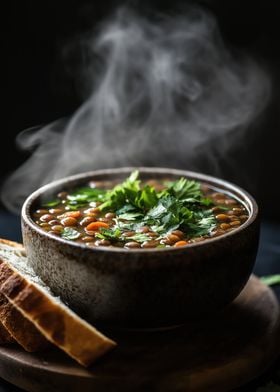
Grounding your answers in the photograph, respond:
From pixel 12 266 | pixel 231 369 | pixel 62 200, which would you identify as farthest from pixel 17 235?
pixel 231 369

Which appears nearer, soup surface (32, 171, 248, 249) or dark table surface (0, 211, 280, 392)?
dark table surface (0, 211, 280, 392)

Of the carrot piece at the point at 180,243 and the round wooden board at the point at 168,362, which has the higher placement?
the carrot piece at the point at 180,243

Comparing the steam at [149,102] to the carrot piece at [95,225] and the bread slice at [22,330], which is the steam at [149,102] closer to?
the carrot piece at [95,225]

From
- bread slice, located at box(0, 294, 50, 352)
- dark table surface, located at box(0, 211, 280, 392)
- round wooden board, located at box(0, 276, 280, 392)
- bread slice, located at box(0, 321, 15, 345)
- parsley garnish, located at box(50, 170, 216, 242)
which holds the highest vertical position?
parsley garnish, located at box(50, 170, 216, 242)

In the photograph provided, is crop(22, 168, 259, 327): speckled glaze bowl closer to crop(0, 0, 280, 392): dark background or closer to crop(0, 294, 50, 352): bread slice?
crop(0, 294, 50, 352): bread slice

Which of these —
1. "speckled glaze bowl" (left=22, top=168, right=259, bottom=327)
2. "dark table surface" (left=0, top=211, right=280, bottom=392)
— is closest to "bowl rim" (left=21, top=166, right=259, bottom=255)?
"speckled glaze bowl" (left=22, top=168, right=259, bottom=327)

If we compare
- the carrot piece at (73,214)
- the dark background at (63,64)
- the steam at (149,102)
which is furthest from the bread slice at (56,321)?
the steam at (149,102)

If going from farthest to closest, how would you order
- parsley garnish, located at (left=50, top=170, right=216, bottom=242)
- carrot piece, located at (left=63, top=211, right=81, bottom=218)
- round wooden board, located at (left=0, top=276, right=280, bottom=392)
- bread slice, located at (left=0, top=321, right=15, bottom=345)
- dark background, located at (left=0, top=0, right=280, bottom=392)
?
dark background, located at (left=0, top=0, right=280, bottom=392) < carrot piece, located at (left=63, top=211, right=81, bottom=218) < parsley garnish, located at (left=50, top=170, right=216, bottom=242) < bread slice, located at (left=0, top=321, right=15, bottom=345) < round wooden board, located at (left=0, top=276, right=280, bottom=392)
